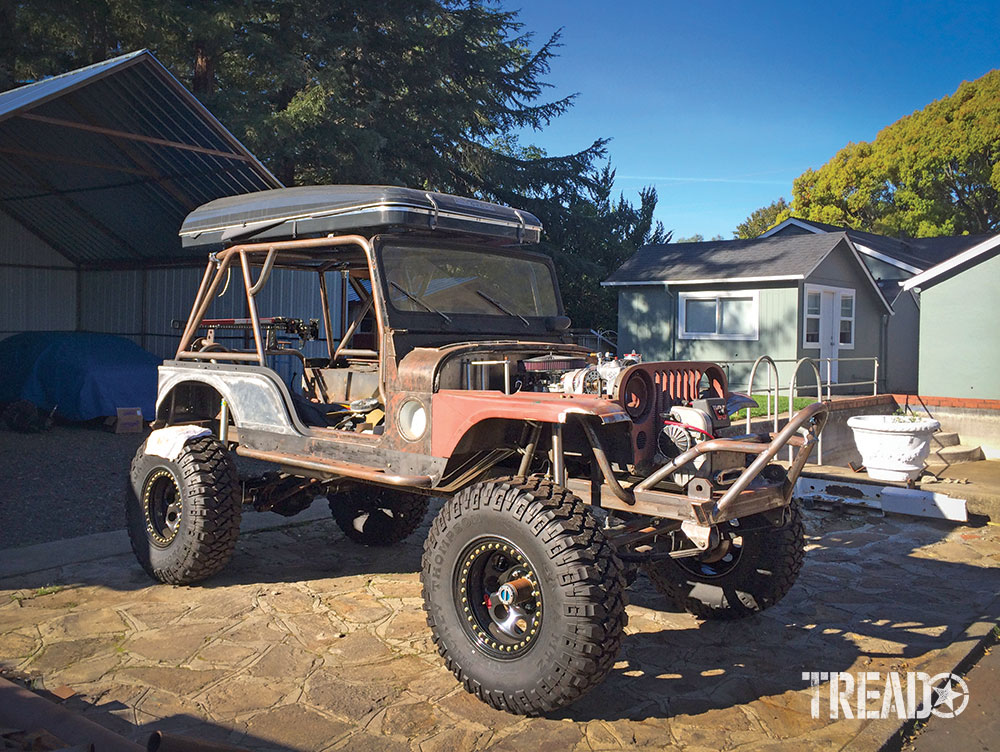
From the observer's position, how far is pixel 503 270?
5.52 m

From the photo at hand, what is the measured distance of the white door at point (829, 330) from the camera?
19.5 metres

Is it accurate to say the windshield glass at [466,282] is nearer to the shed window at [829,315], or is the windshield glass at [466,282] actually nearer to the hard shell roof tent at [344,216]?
the hard shell roof tent at [344,216]

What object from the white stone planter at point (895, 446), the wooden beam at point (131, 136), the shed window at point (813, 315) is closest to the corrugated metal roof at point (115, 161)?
the wooden beam at point (131, 136)

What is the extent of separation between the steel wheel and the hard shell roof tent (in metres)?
1.91

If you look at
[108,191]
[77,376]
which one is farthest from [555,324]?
[108,191]

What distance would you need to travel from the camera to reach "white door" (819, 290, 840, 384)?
1953 cm

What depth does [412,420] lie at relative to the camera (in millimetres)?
4391

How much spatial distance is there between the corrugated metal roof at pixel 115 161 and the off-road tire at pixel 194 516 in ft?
18.5

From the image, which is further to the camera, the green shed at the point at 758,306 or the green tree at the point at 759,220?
the green tree at the point at 759,220

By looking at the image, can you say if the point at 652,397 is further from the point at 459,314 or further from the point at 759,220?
the point at 759,220

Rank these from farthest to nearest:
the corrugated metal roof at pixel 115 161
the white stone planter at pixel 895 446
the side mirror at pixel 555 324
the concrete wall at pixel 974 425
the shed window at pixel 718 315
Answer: the shed window at pixel 718 315
the concrete wall at pixel 974 425
the corrugated metal roof at pixel 115 161
the white stone planter at pixel 895 446
the side mirror at pixel 555 324

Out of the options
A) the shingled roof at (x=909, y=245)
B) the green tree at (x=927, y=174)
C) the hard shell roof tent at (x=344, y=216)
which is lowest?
the hard shell roof tent at (x=344, y=216)

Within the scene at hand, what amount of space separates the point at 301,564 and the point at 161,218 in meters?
9.81

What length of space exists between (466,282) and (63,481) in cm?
640
